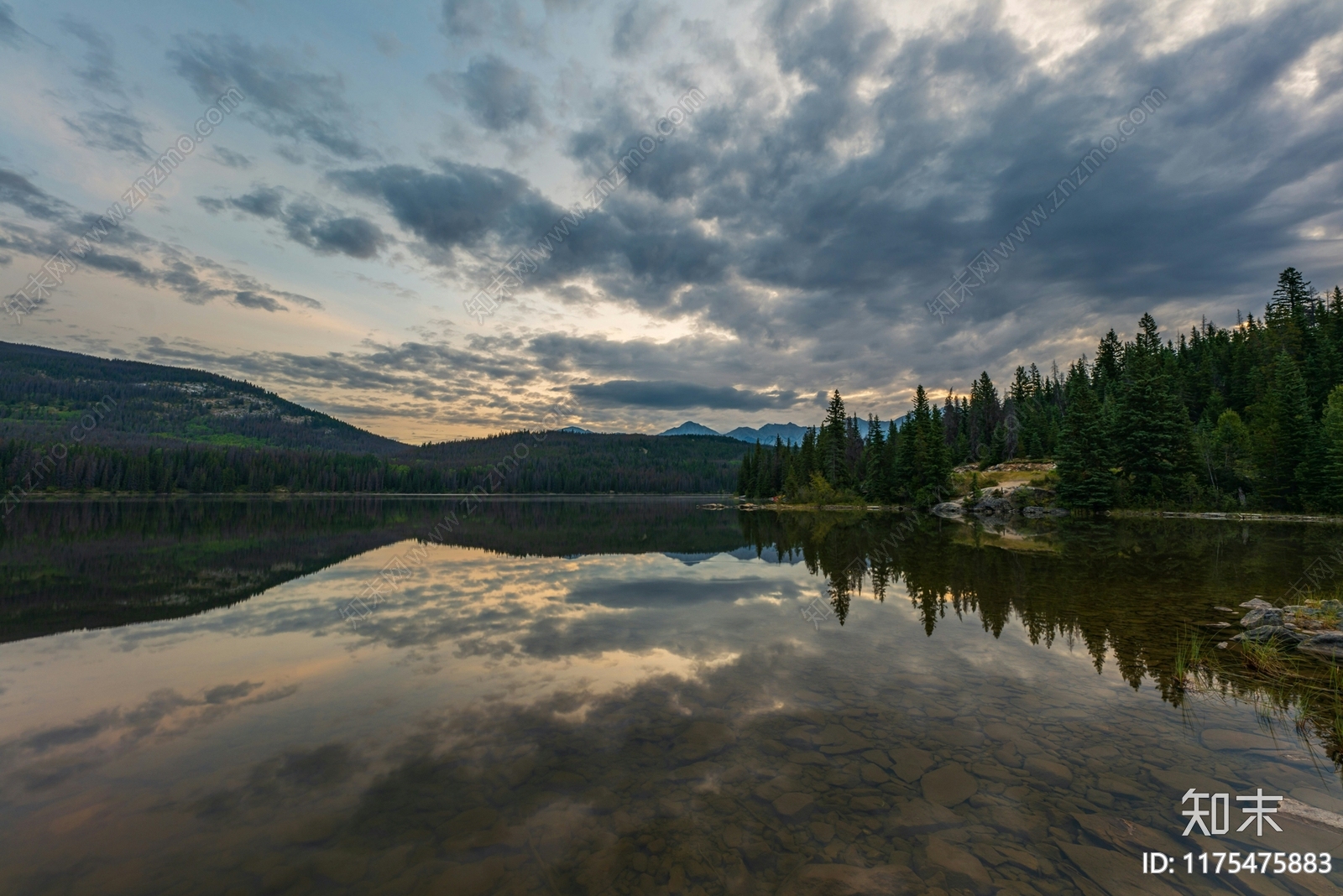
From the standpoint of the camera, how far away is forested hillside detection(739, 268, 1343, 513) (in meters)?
56.9

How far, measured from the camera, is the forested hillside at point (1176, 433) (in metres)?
56.9

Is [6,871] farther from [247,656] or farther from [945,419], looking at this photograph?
[945,419]

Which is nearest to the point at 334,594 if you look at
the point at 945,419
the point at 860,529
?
the point at 860,529

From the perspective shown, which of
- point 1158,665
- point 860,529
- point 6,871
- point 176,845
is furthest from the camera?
point 860,529

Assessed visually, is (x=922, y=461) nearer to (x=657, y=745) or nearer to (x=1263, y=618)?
(x=1263, y=618)

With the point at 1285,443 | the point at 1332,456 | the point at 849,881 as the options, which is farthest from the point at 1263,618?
the point at 1285,443

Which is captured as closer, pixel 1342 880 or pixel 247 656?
pixel 1342 880

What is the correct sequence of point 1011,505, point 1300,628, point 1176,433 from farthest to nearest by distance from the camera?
point 1011,505 < point 1176,433 < point 1300,628

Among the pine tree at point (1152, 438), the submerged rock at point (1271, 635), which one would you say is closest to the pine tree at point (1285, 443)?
the pine tree at point (1152, 438)

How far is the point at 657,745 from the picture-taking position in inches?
357

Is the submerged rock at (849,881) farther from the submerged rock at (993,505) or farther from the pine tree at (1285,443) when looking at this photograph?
the submerged rock at (993,505)

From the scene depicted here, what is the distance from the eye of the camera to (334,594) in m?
21.8

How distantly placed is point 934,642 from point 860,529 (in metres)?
39.5

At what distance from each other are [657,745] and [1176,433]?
3233 inches
